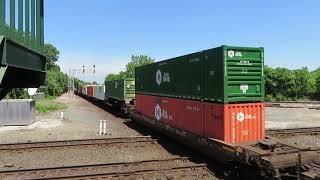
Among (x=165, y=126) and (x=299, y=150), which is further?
(x=165, y=126)

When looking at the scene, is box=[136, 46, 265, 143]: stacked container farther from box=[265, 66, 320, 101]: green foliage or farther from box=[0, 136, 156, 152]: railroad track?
box=[265, 66, 320, 101]: green foliage

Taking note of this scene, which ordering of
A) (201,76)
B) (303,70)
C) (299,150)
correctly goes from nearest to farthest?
(299,150) < (201,76) < (303,70)

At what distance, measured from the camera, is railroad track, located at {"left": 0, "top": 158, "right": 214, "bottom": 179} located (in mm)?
10633

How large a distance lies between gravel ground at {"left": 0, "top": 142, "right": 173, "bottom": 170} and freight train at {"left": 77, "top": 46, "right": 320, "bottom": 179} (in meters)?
1.34

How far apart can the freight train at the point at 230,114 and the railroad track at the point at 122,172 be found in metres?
0.86

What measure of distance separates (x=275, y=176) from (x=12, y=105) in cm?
1882

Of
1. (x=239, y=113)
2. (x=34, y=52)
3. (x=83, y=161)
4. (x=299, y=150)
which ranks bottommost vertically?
(x=83, y=161)

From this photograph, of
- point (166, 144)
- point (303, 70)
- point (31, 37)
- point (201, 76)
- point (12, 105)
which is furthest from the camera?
point (303, 70)

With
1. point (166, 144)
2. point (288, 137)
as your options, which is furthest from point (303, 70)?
point (166, 144)

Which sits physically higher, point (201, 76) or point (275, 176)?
point (201, 76)

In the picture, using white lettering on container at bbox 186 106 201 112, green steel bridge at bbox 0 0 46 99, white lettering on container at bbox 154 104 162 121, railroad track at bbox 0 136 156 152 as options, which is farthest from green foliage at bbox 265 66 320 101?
green steel bridge at bbox 0 0 46 99

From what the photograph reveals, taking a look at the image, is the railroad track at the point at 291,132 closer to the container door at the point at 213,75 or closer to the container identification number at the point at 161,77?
the container identification number at the point at 161,77

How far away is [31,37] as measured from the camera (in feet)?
16.1

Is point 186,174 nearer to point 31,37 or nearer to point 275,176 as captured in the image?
point 275,176
